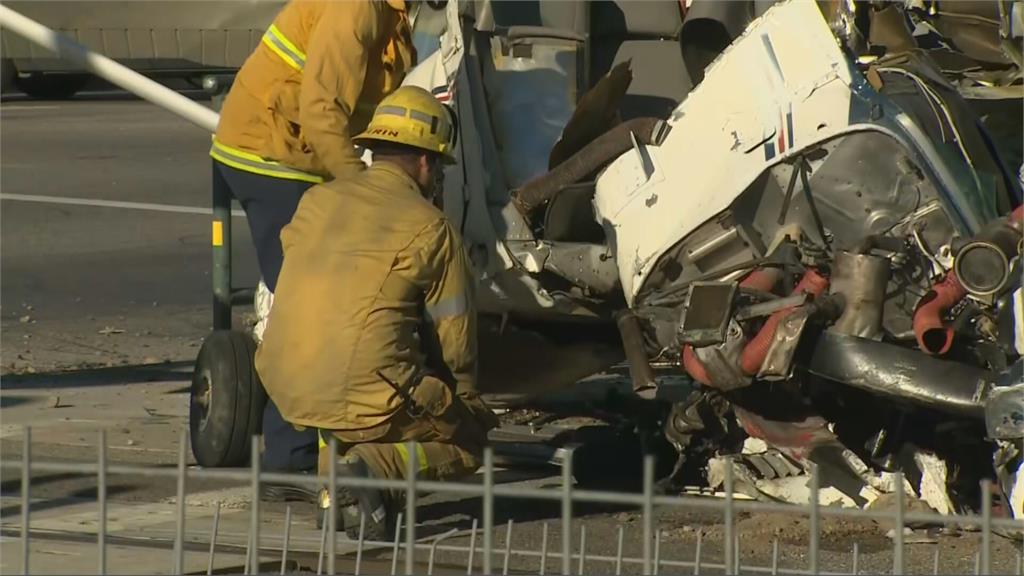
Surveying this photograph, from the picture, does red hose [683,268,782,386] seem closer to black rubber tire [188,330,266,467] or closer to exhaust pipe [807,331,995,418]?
exhaust pipe [807,331,995,418]

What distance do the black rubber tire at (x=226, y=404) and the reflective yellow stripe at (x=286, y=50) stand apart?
Result: 101 centimetres

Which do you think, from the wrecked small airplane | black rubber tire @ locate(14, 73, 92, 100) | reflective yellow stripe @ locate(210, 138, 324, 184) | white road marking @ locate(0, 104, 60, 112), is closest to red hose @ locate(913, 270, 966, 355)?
the wrecked small airplane

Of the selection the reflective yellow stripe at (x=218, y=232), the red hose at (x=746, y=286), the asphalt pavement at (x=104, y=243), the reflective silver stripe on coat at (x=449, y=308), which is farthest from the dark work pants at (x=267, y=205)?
the asphalt pavement at (x=104, y=243)

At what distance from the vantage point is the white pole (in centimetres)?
828

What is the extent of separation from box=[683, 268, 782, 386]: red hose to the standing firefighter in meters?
1.31

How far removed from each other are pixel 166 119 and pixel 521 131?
1428cm

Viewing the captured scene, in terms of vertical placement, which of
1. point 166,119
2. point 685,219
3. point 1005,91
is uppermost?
point 1005,91

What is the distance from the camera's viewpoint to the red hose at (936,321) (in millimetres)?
6203

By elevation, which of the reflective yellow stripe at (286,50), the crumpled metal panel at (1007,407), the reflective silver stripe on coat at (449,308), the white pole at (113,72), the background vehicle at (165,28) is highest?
the reflective yellow stripe at (286,50)

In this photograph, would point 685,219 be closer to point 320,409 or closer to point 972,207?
point 972,207

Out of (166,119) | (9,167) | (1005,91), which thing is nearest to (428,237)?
(1005,91)

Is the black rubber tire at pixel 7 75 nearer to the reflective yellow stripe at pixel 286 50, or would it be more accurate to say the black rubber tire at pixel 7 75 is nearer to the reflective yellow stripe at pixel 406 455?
the reflective yellow stripe at pixel 286 50

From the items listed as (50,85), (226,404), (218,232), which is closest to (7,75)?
(50,85)

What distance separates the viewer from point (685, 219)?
22.4ft
